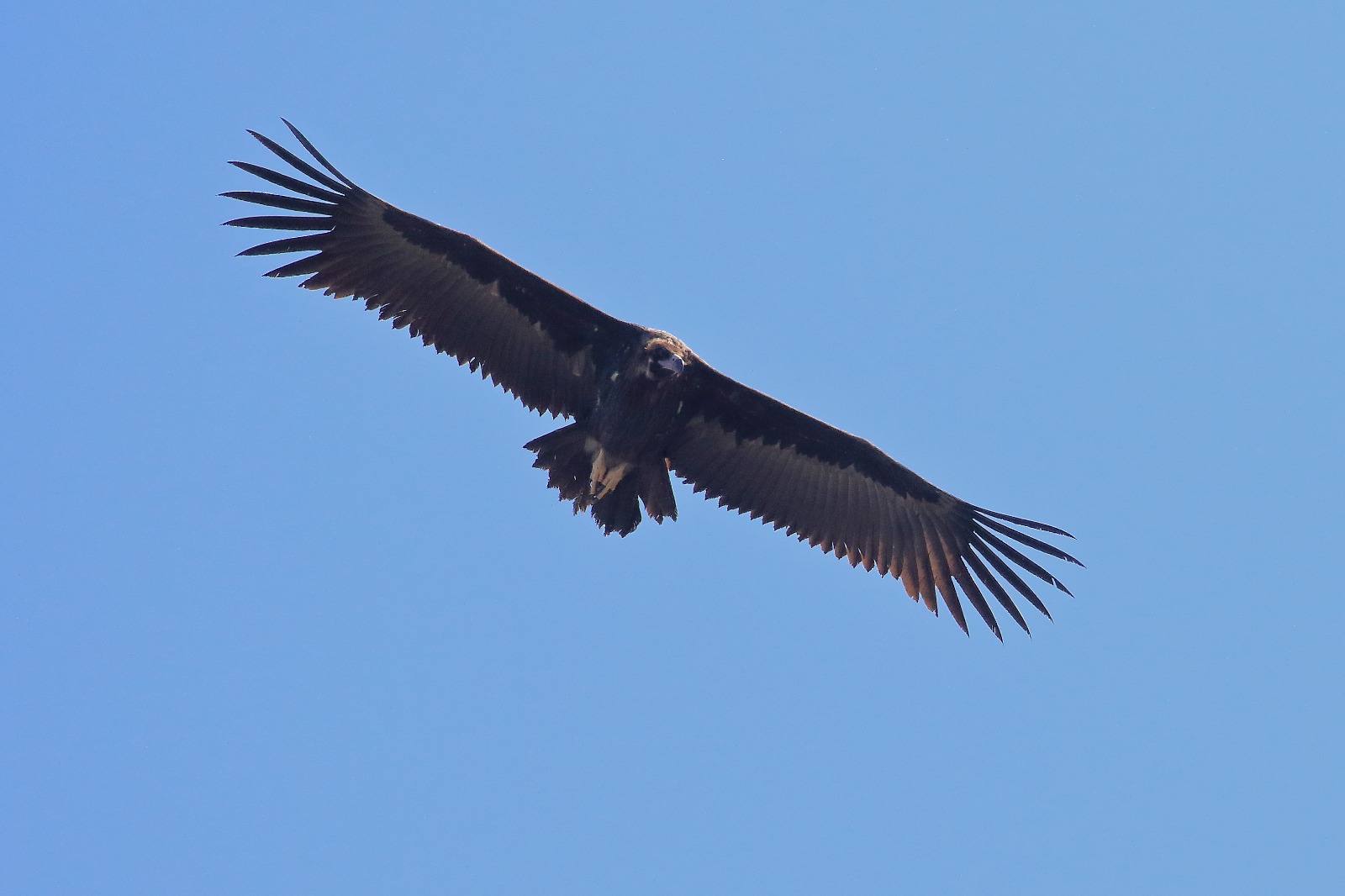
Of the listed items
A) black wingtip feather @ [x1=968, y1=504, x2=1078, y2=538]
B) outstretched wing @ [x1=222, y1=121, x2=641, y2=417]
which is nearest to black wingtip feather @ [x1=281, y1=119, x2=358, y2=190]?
outstretched wing @ [x1=222, y1=121, x2=641, y2=417]

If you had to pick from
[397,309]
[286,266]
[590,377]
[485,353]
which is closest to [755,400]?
[590,377]

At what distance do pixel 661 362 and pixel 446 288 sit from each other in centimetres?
204

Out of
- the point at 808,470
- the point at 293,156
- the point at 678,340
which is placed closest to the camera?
the point at 293,156

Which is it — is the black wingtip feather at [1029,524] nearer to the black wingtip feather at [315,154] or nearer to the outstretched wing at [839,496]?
the outstretched wing at [839,496]

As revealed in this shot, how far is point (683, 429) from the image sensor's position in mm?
13344

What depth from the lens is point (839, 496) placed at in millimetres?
13594

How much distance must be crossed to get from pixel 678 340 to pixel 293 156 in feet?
11.8

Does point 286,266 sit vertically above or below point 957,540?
below

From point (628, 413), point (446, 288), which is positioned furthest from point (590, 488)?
point (446, 288)

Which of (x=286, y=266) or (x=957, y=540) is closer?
(x=286, y=266)

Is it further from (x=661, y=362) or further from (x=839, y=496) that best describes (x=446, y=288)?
(x=839, y=496)

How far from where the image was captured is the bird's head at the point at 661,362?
40.5 feet

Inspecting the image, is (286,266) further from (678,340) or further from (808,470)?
(808,470)

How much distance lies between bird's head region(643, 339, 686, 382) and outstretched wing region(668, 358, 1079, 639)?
730 mm
